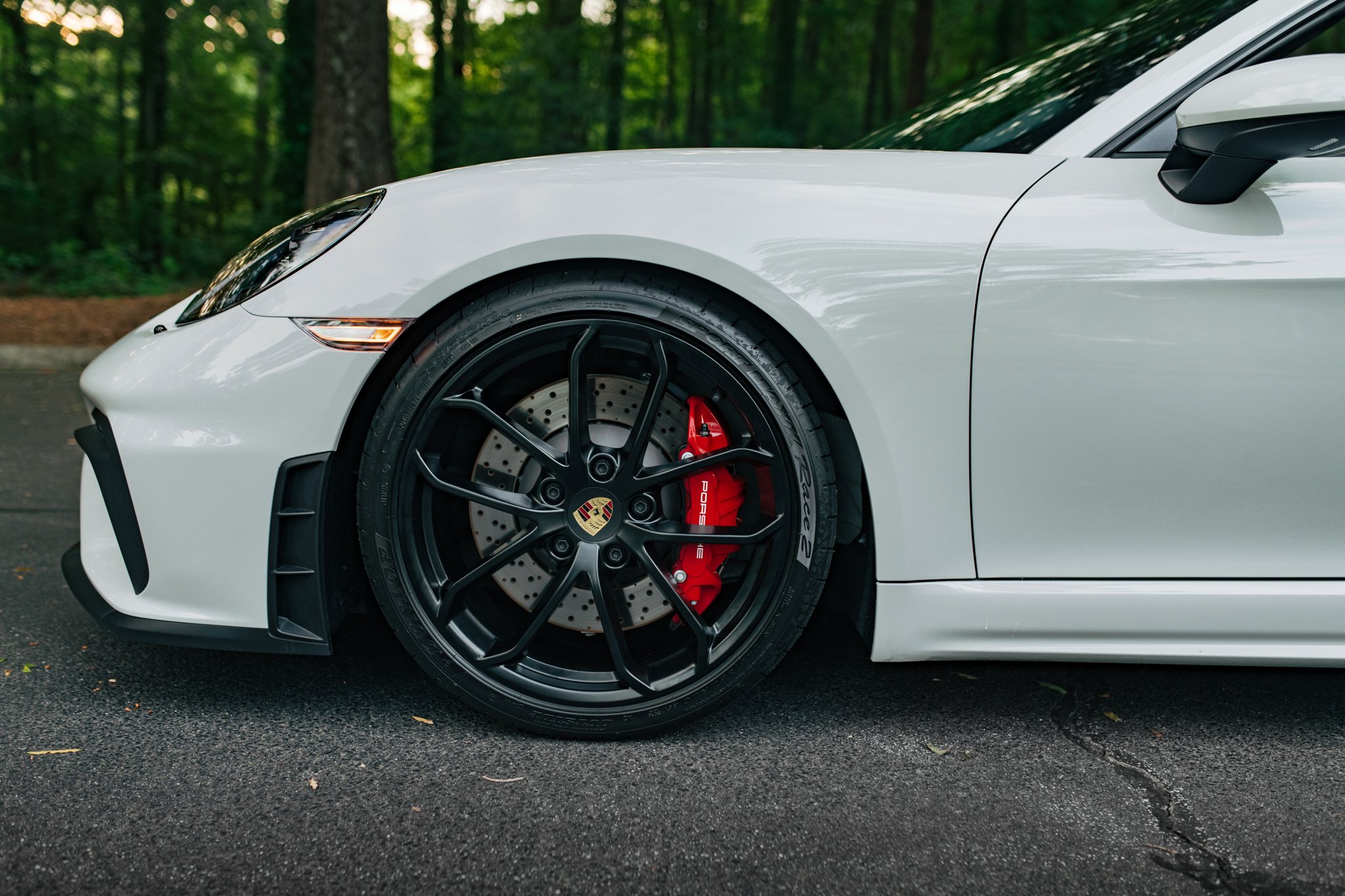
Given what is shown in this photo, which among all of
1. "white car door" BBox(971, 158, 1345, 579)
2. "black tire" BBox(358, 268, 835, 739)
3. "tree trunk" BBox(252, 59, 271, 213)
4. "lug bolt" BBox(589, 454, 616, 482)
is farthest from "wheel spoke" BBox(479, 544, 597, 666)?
"tree trunk" BBox(252, 59, 271, 213)

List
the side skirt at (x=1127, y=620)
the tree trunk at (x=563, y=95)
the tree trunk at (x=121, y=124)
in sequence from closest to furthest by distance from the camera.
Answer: the side skirt at (x=1127, y=620) → the tree trunk at (x=563, y=95) → the tree trunk at (x=121, y=124)

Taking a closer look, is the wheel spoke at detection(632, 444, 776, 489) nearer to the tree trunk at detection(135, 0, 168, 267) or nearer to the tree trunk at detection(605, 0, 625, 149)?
the tree trunk at detection(135, 0, 168, 267)

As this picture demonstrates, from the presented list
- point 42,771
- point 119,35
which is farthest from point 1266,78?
point 119,35

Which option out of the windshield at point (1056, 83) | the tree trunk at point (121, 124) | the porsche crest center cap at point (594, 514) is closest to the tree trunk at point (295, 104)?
the tree trunk at point (121, 124)

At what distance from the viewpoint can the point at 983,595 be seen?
1749 mm

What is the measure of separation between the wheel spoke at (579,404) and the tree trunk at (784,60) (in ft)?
65.3

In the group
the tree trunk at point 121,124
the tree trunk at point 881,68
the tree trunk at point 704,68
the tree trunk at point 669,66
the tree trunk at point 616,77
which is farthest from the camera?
the tree trunk at point 669,66

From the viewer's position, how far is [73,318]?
830 centimetres

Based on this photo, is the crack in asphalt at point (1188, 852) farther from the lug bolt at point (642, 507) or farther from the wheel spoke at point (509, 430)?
the wheel spoke at point (509, 430)

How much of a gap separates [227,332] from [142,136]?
22.8 m

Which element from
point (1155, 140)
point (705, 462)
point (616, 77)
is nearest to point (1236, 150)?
point (1155, 140)

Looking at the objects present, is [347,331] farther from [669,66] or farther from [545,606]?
[669,66]

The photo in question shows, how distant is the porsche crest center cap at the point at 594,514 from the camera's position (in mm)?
1791

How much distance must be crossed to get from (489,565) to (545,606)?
12cm
